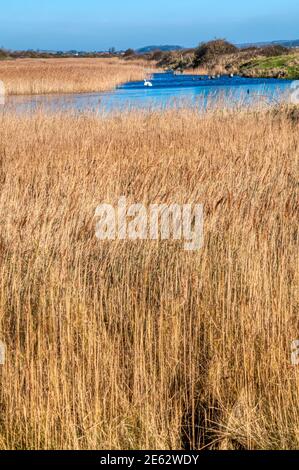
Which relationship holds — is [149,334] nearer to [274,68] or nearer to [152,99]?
[152,99]

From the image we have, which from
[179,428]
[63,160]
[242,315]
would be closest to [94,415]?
[179,428]

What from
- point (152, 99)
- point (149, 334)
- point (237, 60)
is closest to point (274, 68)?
point (237, 60)

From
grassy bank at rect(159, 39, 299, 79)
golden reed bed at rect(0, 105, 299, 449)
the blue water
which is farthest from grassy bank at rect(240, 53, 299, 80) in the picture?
golden reed bed at rect(0, 105, 299, 449)

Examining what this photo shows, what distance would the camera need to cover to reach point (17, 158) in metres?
8.41

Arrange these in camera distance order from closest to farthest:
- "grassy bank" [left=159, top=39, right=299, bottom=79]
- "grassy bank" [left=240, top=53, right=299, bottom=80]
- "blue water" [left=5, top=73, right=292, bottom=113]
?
"blue water" [left=5, top=73, right=292, bottom=113]
"grassy bank" [left=240, top=53, right=299, bottom=80]
"grassy bank" [left=159, top=39, right=299, bottom=79]

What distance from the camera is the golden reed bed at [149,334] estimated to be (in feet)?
9.57

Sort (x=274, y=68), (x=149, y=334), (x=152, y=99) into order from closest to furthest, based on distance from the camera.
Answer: (x=149, y=334) < (x=152, y=99) < (x=274, y=68)

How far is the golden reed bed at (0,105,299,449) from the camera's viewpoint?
115 inches

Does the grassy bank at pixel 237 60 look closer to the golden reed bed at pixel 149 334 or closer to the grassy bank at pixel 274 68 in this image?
the grassy bank at pixel 274 68

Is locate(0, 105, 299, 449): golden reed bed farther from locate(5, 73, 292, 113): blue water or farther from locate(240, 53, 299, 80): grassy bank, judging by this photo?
locate(240, 53, 299, 80): grassy bank

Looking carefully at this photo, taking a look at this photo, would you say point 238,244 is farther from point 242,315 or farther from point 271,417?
point 271,417

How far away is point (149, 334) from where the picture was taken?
332 centimetres

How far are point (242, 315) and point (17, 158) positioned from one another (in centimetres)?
554

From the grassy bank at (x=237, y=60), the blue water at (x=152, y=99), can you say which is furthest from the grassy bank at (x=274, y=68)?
the blue water at (x=152, y=99)
